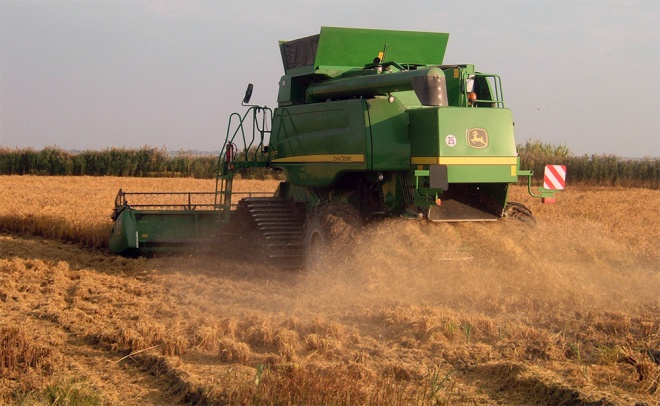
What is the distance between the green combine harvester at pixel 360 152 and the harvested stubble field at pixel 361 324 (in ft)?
1.17

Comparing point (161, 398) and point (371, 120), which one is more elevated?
point (371, 120)

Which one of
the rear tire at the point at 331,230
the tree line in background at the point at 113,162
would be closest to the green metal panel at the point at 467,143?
the rear tire at the point at 331,230

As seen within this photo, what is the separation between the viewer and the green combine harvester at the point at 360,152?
8797 mm

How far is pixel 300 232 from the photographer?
11141 millimetres

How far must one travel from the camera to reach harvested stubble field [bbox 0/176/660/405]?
553cm

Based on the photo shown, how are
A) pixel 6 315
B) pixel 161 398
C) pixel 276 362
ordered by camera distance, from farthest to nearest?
pixel 6 315 → pixel 276 362 → pixel 161 398

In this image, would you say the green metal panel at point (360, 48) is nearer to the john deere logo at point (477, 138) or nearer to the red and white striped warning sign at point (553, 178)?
the john deere logo at point (477, 138)

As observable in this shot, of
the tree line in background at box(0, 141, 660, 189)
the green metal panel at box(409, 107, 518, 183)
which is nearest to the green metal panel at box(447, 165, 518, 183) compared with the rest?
the green metal panel at box(409, 107, 518, 183)

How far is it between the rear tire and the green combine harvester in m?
0.02

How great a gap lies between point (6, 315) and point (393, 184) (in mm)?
4393

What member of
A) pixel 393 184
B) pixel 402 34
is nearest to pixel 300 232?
pixel 393 184

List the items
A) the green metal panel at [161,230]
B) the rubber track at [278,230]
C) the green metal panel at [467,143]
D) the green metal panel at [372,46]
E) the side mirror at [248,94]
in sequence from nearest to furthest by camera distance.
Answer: the green metal panel at [467,143] → the green metal panel at [372,46] → the rubber track at [278,230] → the side mirror at [248,94] → the green metal panel at [161,230]

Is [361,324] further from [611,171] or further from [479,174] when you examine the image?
[611,171]

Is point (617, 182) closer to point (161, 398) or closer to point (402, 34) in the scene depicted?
point (402, 34)
